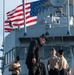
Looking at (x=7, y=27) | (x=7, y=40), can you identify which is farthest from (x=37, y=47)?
(x=7, y=40)

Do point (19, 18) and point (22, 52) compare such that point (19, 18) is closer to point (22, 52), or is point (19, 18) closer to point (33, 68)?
point (22, 52)

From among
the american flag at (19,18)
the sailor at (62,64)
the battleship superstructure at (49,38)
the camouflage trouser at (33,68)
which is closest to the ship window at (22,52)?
the battleship superstructure at (49,38)

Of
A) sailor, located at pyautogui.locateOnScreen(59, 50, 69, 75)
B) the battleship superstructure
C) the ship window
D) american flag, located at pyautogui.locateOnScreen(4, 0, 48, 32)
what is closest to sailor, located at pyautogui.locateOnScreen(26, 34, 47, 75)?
sailor, located at pyautogui.locateOnScreen(59, 50, 69, 75)

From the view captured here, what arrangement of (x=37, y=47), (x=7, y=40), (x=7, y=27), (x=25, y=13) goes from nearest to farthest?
(x=37, y=47) → (x=25, y=13) → (x=7, y=27) → (x=7, y=40)

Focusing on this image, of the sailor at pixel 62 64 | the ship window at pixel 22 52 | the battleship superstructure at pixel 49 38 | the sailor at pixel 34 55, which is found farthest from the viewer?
the ship window at pixel 22 52

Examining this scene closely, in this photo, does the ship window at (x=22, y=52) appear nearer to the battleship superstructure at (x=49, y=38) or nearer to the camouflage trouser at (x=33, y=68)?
the battleship superstructure at (x=49, y=38)

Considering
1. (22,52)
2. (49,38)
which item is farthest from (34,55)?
(22,52)

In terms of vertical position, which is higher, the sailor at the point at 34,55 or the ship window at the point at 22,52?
the sailor at the point at 34,55

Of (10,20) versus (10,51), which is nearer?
(10,20)

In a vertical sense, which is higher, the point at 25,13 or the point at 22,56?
the point at 25,13

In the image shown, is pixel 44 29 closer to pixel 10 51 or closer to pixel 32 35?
pixel 32 35

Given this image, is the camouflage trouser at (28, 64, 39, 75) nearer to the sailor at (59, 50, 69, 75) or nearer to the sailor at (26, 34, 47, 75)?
the sailor at (26, 34, 47, 75)

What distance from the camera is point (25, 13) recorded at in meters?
48.0

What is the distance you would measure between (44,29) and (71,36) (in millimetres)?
2330
